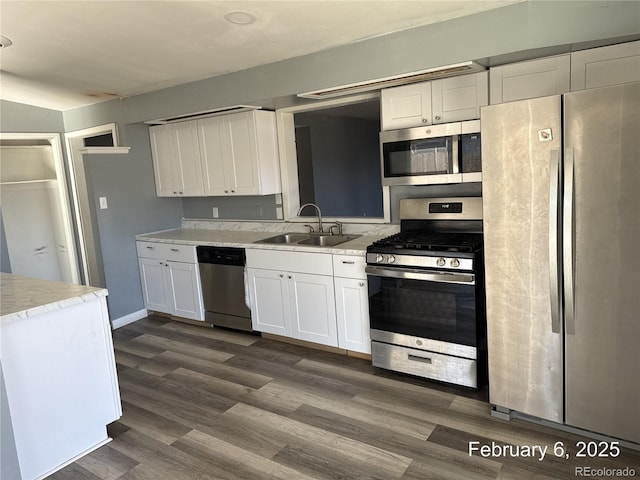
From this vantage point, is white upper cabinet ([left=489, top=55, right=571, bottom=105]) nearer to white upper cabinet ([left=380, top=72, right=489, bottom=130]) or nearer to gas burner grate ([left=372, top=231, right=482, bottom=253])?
white upper cabinet ([left=380, top=72, right=489, bottom=130])

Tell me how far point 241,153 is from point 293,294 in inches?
57.8

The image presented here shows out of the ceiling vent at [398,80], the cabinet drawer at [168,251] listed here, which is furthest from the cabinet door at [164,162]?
the ceiling vent at [398,80]

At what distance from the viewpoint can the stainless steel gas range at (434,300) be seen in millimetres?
2725

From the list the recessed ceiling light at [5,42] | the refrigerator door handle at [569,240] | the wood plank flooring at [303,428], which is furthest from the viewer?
the recessed ceiling light at [5,42]

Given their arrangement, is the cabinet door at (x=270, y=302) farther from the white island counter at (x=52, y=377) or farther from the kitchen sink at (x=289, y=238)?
the white island counter at (x=52, y=377)

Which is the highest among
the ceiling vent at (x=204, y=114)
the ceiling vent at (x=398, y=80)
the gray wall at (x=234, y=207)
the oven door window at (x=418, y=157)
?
the ceiling vent at (x=204, y=114)

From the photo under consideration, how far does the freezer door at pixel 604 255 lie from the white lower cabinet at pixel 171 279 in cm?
319

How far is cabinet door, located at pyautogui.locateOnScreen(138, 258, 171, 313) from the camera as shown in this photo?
454cm

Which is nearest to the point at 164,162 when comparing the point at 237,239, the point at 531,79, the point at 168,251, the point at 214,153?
the point at 214,153

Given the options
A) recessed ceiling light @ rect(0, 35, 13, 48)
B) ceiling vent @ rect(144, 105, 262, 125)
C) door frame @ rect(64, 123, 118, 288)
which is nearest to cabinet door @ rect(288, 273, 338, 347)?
ceiling vent @ rect(144, 105, 262, 125)

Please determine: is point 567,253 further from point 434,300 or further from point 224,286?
point 224,286

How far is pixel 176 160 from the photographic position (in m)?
4.68

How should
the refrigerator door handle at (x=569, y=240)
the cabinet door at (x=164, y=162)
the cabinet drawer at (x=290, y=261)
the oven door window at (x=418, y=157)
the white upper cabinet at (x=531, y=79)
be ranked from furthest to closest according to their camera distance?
the cabinet door at (x=164, y=162), the cabinet drawer at (x=290, y=261), the oven door window at (x=418, y=157), the white upper cabinet at (x=531, y=79), the refrigerator door handle at (x=569, y=240)

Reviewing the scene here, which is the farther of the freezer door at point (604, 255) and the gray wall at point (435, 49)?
the gray wall at point (435, 49)
